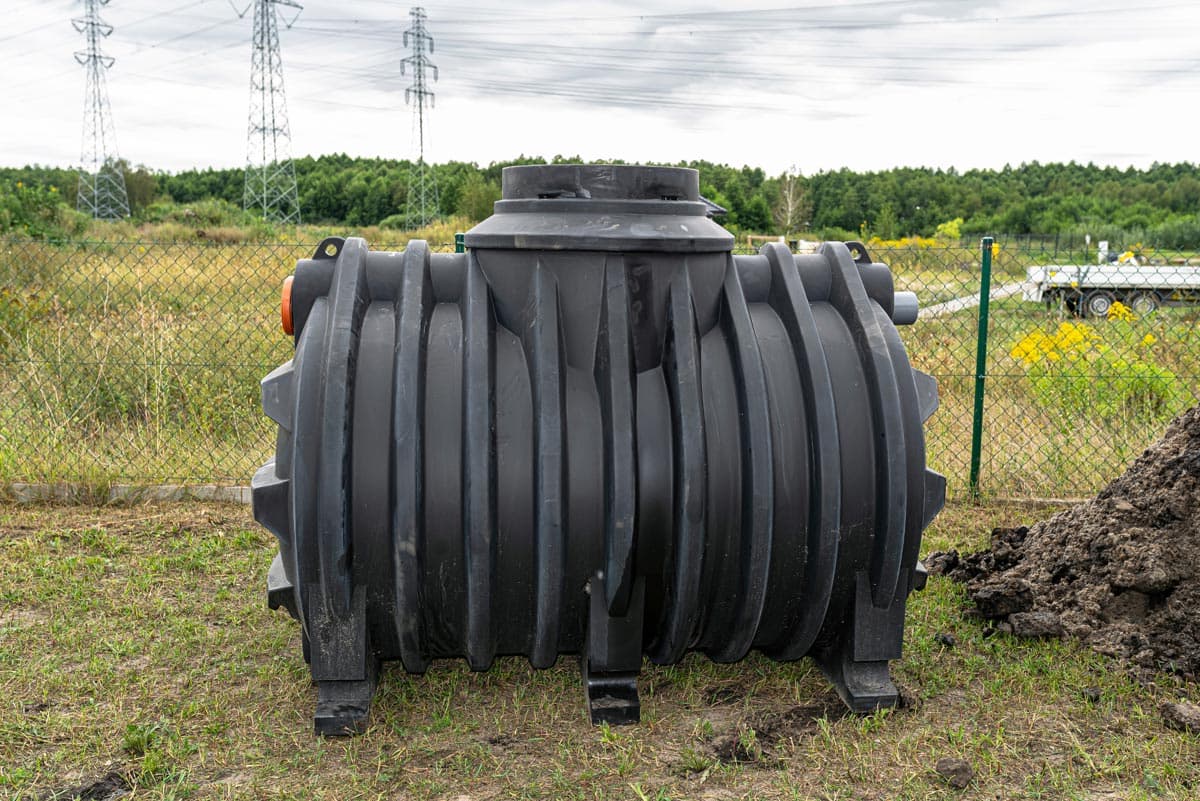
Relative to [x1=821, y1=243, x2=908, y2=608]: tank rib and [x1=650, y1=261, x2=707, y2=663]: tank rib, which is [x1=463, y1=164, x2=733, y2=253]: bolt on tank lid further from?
[x1=821, y1=243, x2=908, y2=608]: tank rib

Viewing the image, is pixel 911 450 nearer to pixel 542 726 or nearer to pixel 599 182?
pixel 599 182

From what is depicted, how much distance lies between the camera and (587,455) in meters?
3.26

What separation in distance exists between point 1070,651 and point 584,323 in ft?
8.07

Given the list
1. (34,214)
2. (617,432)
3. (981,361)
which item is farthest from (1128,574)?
(34,214)

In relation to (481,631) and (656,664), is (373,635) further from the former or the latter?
(656,664)

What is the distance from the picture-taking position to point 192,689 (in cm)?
382

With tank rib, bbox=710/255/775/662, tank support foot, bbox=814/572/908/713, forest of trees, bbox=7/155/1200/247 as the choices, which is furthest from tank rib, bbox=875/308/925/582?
forest of trees, bbox=7/155/1200/247

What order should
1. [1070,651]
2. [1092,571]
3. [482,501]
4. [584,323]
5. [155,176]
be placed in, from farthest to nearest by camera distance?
[155,176] < [1092,571] < [1070,651] < [584,323] < [482,501]

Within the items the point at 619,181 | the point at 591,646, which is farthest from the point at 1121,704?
the point at 619,181

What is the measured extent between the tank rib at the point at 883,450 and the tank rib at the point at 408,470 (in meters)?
1.55

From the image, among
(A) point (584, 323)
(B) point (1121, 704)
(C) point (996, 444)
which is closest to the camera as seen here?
(A) point (584, 323)

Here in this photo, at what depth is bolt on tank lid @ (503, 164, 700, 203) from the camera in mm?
3521

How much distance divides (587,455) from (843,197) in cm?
4819

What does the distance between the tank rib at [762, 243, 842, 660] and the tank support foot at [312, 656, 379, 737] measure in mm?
1564
